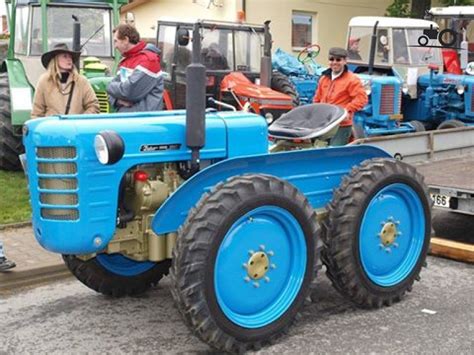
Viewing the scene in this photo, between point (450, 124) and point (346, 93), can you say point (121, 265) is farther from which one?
point (450, 124)

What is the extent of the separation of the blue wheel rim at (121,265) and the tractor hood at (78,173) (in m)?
0.91

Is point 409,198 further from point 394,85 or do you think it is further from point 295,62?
point 295,62

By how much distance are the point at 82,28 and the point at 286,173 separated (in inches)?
246

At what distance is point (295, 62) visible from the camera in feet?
45.8

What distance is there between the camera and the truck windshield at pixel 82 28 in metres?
9.54

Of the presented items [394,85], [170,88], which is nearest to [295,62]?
[394,85]

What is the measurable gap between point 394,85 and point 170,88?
11.4ft

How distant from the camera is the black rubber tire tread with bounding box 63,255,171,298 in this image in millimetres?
4809

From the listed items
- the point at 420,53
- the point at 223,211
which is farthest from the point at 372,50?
the point at 223,211

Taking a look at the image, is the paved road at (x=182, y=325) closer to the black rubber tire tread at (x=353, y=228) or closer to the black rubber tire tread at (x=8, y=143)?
the black rubber tire tread at (x=353, y=228)

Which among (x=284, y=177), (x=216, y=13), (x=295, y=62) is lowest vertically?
(x=284, y=177)

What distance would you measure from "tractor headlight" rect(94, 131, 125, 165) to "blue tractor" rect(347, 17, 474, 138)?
25.8 ft

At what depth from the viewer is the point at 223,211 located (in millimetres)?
3801

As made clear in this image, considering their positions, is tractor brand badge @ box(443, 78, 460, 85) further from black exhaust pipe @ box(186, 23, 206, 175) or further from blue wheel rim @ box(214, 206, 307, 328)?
black exhaust pipe @ box(186, 23, 206, 175)
